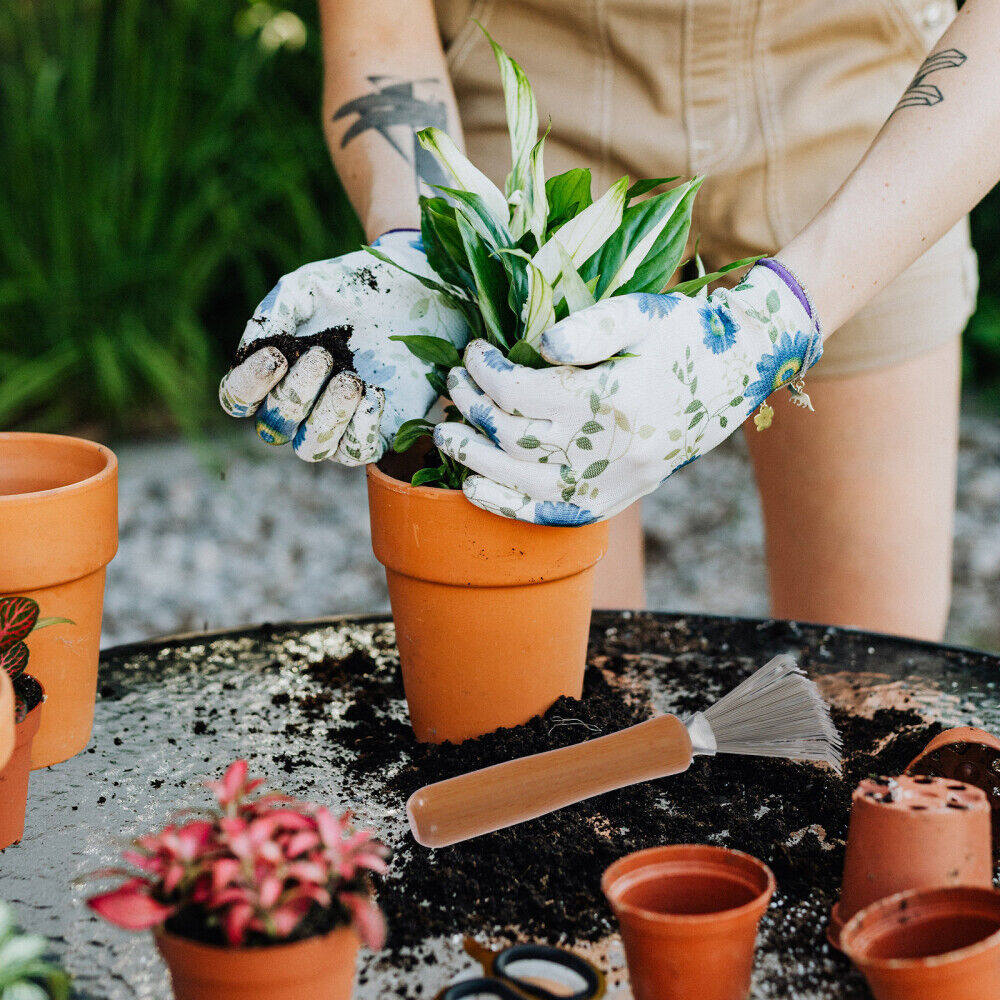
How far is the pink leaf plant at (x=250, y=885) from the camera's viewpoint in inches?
22.8

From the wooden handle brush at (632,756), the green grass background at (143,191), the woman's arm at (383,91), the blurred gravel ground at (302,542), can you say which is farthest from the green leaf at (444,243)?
the green grass background at (143,191)

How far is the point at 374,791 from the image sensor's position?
910 millimetres

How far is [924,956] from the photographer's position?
2.10ft

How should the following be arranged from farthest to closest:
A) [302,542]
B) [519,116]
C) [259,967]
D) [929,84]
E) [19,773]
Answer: [302,542], [929,84], [519,116], [19,773], [259,967]

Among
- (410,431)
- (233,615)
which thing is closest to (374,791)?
(410,431)

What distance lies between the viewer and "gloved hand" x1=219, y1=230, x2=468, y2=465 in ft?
3.13

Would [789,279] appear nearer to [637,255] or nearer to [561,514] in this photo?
[637,255]

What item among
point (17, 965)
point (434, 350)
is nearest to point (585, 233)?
point (434, 350)

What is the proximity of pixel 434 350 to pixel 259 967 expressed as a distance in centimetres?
54

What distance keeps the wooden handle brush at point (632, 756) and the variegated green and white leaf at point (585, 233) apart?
1.19 ft

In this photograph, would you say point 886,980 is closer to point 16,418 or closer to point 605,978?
point 605,978

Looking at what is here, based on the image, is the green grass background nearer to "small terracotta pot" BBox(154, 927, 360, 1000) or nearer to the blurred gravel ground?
the blurred gravel ground

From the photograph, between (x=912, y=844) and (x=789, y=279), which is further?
(x=789, y=279)

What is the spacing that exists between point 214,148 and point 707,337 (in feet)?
8.15
